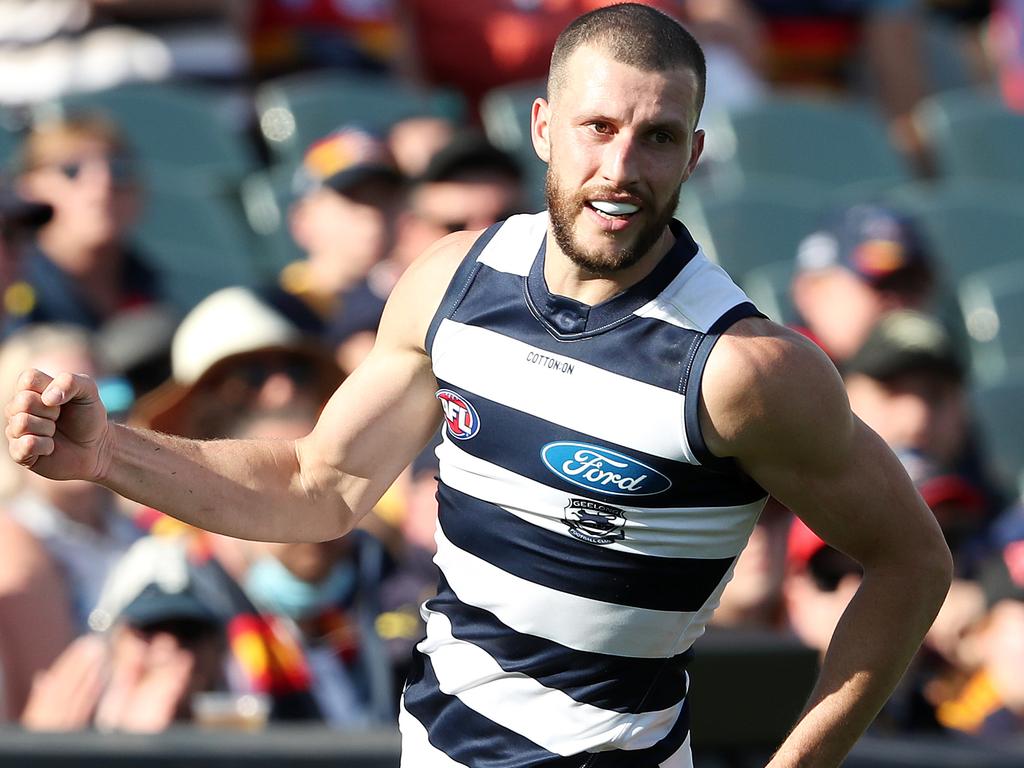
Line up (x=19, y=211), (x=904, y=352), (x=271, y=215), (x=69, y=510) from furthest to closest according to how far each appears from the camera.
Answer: (x=271, y=215)
(x=904, y=352)
(x=19, y=211)
(x=69, y=510)

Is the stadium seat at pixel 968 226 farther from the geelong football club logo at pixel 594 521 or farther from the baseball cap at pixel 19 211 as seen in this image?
the geelong football club logo at pixel 594 521

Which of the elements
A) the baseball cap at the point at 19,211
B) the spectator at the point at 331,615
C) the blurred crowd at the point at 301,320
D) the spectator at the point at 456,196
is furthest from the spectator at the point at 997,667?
the baseball cap at the point at 19,211

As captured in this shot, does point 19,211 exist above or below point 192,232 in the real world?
above

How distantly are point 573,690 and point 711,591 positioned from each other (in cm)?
26

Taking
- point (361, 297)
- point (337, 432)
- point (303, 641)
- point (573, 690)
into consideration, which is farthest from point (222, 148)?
point (573, 690)

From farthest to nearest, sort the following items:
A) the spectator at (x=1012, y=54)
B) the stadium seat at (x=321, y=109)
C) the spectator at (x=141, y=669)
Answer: the spectator at (x=1012, y=54) < the stadium seat at (x=321, y=109) < the spectator at (x=141, y=669)

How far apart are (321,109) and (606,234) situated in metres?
4.55

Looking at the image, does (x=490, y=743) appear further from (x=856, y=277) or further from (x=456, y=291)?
(x=856, y=277)

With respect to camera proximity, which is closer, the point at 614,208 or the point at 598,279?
the point at 614,208

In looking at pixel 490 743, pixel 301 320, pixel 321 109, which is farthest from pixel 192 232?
pixel 490 743

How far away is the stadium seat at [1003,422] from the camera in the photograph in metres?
6.23

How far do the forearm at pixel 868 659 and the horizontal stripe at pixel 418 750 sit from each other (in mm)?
519

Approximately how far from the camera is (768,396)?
2393 millimetres

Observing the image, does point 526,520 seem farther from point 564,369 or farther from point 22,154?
point 22,154
